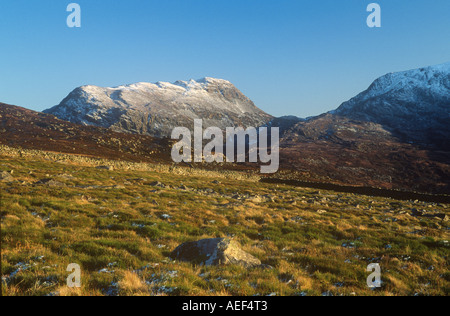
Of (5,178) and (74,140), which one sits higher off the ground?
(74,140)

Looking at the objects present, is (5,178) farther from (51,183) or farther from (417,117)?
(417,117)

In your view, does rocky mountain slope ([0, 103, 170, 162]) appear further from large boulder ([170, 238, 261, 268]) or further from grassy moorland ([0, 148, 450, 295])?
large boulder ([170, 238, 261, 268])

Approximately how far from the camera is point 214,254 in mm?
9938

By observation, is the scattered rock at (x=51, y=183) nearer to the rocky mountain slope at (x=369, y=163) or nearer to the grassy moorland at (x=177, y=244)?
the grassy moorland at (x=177, y=244)

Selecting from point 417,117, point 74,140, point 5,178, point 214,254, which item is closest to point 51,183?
point 5,178

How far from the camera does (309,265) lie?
33.4 feet

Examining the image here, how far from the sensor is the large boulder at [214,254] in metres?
9.71

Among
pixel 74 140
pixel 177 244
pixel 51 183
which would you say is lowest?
pixel 177 244

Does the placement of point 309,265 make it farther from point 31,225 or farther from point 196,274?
point 31,225

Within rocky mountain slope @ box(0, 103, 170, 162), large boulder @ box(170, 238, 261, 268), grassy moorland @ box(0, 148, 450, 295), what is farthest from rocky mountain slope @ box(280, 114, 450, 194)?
large boulder @ box(170, 238, 261, 268)

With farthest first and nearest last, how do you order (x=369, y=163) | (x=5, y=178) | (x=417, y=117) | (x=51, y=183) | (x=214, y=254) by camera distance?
1. (x=417, y=117)
2. (x=369, y=163)
3. (x=51, y=183)
4. (x=5, y=178)
5. (x=214, y=254)

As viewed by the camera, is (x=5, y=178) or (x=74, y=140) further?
(x=74, y=140)

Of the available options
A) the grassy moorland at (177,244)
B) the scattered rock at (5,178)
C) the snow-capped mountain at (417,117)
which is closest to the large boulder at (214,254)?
the grassy moorland at (177,244)
